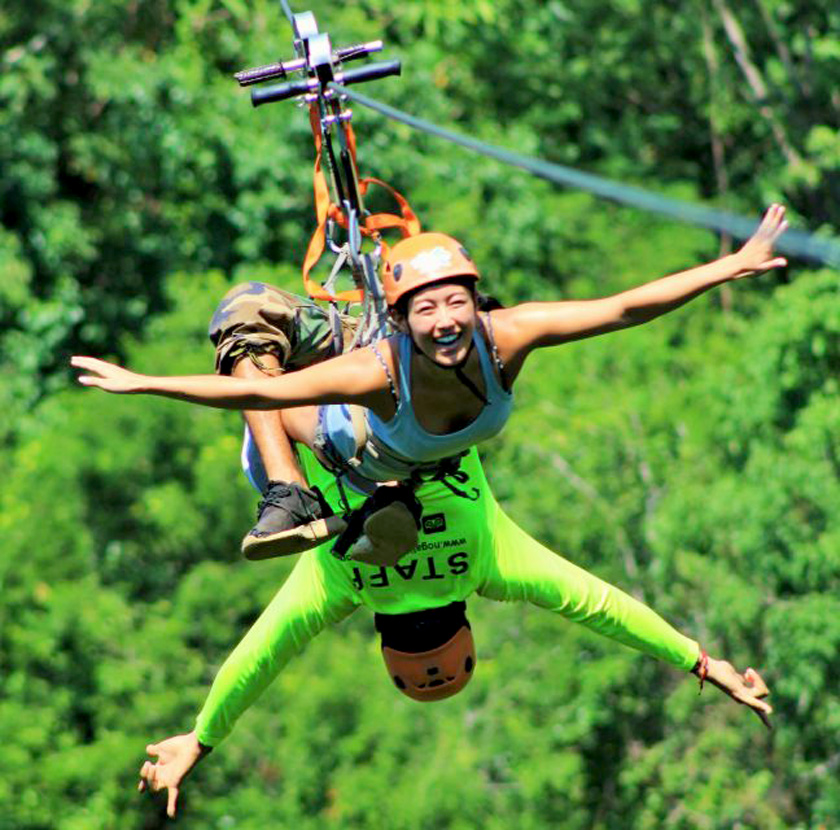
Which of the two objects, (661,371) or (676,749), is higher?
(661,371)

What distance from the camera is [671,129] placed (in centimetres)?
2278

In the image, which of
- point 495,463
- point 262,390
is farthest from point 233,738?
point 262,390

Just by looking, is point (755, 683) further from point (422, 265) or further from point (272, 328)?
point (422, 265)

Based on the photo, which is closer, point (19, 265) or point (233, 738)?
point (233, 738)

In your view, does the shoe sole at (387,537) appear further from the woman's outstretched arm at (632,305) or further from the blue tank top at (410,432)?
the woman's outstretched arm at (632,305)

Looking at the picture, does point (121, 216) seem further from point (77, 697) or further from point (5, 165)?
point (77, 697)

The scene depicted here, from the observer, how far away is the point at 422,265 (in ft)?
20.1

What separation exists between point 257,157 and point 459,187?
192cm

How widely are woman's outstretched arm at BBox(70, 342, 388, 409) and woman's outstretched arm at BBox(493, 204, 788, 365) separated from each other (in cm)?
40

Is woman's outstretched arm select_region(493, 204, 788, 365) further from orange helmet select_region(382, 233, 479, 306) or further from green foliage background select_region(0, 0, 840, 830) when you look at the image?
green foliage background select_region(0, 0, 840, 830)

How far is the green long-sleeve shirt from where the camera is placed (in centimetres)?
701

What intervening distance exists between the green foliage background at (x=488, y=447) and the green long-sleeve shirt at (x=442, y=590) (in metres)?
7.03

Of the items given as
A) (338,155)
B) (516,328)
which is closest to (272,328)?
(338,155)

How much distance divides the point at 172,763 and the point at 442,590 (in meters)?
1.16
